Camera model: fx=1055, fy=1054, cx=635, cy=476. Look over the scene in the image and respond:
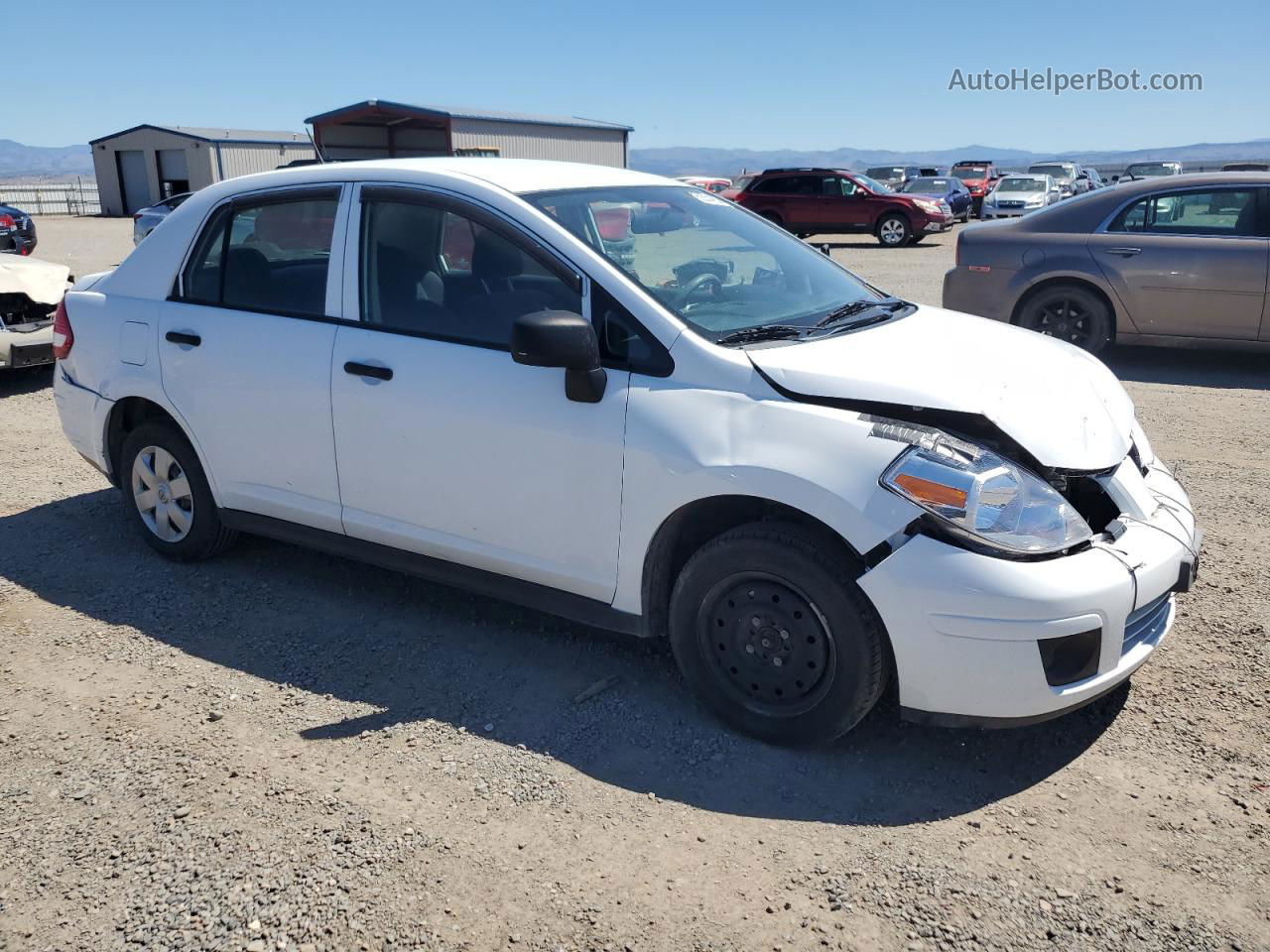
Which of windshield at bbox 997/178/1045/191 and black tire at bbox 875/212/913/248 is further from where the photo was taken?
windshield at bbox 997/178/1045/191

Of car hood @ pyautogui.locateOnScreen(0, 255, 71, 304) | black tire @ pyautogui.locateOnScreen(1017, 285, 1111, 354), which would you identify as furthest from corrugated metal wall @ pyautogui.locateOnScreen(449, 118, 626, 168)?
black tire @ pyautogui.locateOnScreen(1017, 285, 1111, 354)

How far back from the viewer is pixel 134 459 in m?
4.91

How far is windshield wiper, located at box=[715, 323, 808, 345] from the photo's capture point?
11.5 feet

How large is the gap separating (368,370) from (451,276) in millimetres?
471

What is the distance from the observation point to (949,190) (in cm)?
3180

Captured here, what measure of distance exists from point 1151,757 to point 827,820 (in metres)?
1.11

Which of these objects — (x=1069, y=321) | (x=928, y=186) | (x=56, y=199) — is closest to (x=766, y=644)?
(x=1069, y=321)

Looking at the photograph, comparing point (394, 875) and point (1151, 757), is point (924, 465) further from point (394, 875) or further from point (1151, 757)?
point (394, 875)

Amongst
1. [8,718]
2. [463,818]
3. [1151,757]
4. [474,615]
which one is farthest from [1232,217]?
[8,718]

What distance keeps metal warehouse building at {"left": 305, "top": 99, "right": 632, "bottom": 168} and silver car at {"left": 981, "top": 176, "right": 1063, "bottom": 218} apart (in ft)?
38.9

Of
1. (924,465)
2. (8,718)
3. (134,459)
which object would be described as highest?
(924,465)

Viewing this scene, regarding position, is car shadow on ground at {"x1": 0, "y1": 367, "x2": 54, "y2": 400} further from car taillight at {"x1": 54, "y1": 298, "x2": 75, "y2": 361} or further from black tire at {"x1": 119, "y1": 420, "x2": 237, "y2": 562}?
black tire at {"x1": 119, "y1": 420, "x2": 237, "y2": 562}

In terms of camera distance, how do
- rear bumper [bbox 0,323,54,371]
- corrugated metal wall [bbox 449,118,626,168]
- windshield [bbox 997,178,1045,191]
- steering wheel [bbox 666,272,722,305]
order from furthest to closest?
corrugated metal wall [bbox 449,118,626,168] → windshield [bbox 997,178,1045,191] → rear bumper [bbox 0,323,54,371] → steering wheel [bbox 666,272,722,305]

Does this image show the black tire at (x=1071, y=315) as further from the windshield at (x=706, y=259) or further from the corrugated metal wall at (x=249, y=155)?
the corrugated metal wall at (x=249, y=155)
